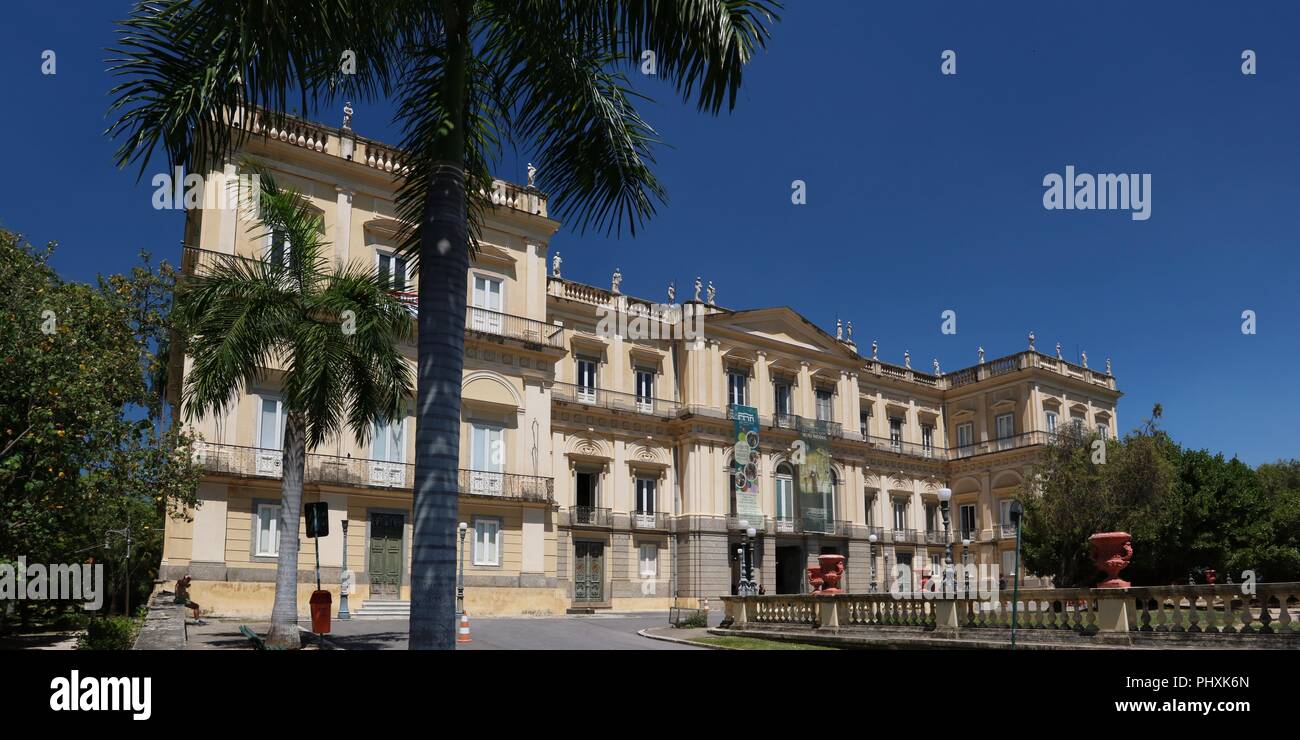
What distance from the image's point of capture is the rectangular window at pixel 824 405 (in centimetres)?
4419

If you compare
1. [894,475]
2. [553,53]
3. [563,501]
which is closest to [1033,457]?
[894,475]

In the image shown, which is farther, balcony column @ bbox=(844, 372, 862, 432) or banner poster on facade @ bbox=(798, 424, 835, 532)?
balcony column @ bbox=(844, 372, 862, 432)

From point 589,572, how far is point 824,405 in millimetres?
15118

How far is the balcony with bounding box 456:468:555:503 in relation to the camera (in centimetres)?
2820

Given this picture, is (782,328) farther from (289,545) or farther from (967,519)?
(289,545)

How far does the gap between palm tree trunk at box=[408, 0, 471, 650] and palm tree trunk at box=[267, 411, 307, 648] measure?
25.8 feet

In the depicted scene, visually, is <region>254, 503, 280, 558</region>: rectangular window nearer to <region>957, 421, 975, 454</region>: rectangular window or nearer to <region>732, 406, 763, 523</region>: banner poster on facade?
<region>732, 406, 763, 523</region>: banner poster on facade

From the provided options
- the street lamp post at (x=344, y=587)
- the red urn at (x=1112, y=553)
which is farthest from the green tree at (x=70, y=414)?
the red urn at (x=1112, y=553)

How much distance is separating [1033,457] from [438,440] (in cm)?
4373

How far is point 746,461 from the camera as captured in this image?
130 ft

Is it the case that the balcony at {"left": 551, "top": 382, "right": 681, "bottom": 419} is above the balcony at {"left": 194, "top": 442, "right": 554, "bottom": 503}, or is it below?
above

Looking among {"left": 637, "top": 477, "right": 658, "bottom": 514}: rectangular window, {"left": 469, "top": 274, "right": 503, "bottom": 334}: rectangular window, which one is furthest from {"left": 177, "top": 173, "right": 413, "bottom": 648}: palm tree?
{"left": 637, "top": 477, "right": 658, "bottom": 514}: rectangular window

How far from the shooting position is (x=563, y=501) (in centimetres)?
3544
